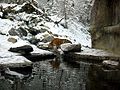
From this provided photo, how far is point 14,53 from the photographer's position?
2008cm

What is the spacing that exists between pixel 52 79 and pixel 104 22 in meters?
11.3

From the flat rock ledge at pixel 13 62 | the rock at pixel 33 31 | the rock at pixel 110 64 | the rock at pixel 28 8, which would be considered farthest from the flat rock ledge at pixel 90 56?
the rock at pixel 28 8

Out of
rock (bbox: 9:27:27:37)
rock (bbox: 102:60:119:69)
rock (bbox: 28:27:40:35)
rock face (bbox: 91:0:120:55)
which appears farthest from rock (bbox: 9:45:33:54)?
rock (bbox: 28:27:40:35)

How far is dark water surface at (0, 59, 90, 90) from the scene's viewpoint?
548 inches

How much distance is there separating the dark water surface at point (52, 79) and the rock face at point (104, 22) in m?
5.23

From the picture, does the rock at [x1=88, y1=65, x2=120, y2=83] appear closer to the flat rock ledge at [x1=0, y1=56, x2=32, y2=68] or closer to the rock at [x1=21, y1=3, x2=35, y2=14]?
the flat rock ledge at [x1=0, y1=56, x2=32, y2=68]

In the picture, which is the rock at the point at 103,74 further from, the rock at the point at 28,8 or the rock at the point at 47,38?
the rock at the point at 28,8

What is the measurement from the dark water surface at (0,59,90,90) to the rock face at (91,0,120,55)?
17.2 feet

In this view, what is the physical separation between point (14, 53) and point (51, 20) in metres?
15.6

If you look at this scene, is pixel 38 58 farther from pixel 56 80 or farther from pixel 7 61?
pixel 56 80

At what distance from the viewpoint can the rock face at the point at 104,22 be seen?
24922 mm

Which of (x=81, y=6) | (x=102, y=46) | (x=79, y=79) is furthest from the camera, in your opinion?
(x=81, y=6)

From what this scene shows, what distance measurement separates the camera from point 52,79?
15664 mm

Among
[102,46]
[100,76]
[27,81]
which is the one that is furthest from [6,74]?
[102,46]
